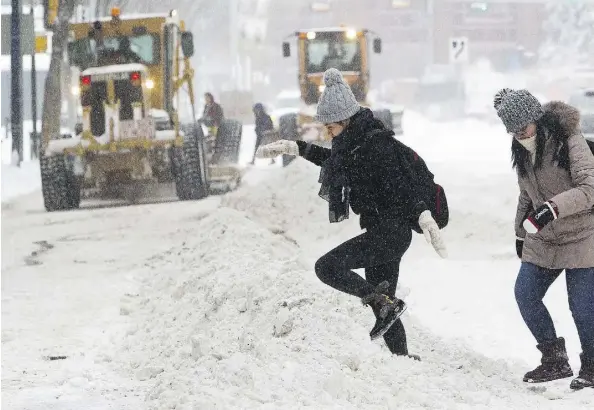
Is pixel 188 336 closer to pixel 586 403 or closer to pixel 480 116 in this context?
pixel 586 403

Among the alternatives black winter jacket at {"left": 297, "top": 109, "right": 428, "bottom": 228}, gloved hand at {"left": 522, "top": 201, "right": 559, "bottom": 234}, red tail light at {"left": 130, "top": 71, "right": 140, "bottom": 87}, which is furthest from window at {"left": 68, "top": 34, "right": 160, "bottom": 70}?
gloved hand at {"left": 522, "top": 201, "right": 559, "bottom": 234}

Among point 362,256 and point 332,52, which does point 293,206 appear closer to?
point 362,256

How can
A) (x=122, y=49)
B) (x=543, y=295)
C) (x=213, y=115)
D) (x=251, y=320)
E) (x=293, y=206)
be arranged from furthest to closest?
(x=213, y=115)
(x=122, y=49)
(x=293, y=206)
(x=251, y=320)
(x=543, y=295)

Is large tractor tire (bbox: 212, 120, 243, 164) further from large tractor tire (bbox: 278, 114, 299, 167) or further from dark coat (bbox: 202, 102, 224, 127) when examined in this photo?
large tractor tire (bbox: 278, 114, 299, 167)

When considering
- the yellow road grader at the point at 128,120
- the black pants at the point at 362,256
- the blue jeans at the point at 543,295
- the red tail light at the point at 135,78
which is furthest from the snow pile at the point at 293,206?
the black pants at the point at 362,256

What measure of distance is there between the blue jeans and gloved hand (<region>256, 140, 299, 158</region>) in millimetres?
1373

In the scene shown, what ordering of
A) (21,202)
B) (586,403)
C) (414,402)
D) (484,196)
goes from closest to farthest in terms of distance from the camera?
(414,402) → (586,403) → (484,196) → (21,202)

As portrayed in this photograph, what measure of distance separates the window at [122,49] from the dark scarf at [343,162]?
13432mm

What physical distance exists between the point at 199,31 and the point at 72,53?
5353 centimetres

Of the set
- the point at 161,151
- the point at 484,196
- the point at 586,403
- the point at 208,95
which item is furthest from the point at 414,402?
the point at 208,95

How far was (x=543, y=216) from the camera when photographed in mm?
5184

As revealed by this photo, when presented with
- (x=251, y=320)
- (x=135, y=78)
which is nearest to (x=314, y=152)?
(x=251, y=320)

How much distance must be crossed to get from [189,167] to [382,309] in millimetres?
12439

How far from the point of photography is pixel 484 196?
51.3 feet
